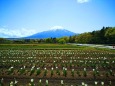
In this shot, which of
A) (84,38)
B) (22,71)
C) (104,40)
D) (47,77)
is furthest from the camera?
(84,38)

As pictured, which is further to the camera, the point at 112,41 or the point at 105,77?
the point at 112,41

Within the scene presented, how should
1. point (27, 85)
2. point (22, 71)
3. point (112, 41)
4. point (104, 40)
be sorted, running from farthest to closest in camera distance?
point (104, 40) < point (112, 41) < point (22, 71) < point (27, 85)

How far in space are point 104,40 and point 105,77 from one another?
76083 millimetres

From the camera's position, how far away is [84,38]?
4631 inches

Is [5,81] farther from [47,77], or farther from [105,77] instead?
[105,77]

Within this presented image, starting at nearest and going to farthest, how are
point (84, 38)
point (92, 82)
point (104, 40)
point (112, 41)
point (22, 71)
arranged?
1. point (92, 82)
2. point (22, 71)
3. point (112, 41)
4. point (104, 40)
5. point (84, 38)

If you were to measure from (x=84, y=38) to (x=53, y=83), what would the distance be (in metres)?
105

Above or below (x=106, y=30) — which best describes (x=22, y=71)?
below

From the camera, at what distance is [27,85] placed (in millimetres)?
13500

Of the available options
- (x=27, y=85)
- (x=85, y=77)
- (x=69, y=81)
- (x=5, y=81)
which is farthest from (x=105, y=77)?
(x=5, y=81)

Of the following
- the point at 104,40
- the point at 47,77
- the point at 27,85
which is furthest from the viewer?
the point at 104,40

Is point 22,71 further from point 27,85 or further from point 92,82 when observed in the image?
point 92,82

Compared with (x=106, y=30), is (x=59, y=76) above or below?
below

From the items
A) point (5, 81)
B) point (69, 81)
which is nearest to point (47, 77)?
point (69, 81)
